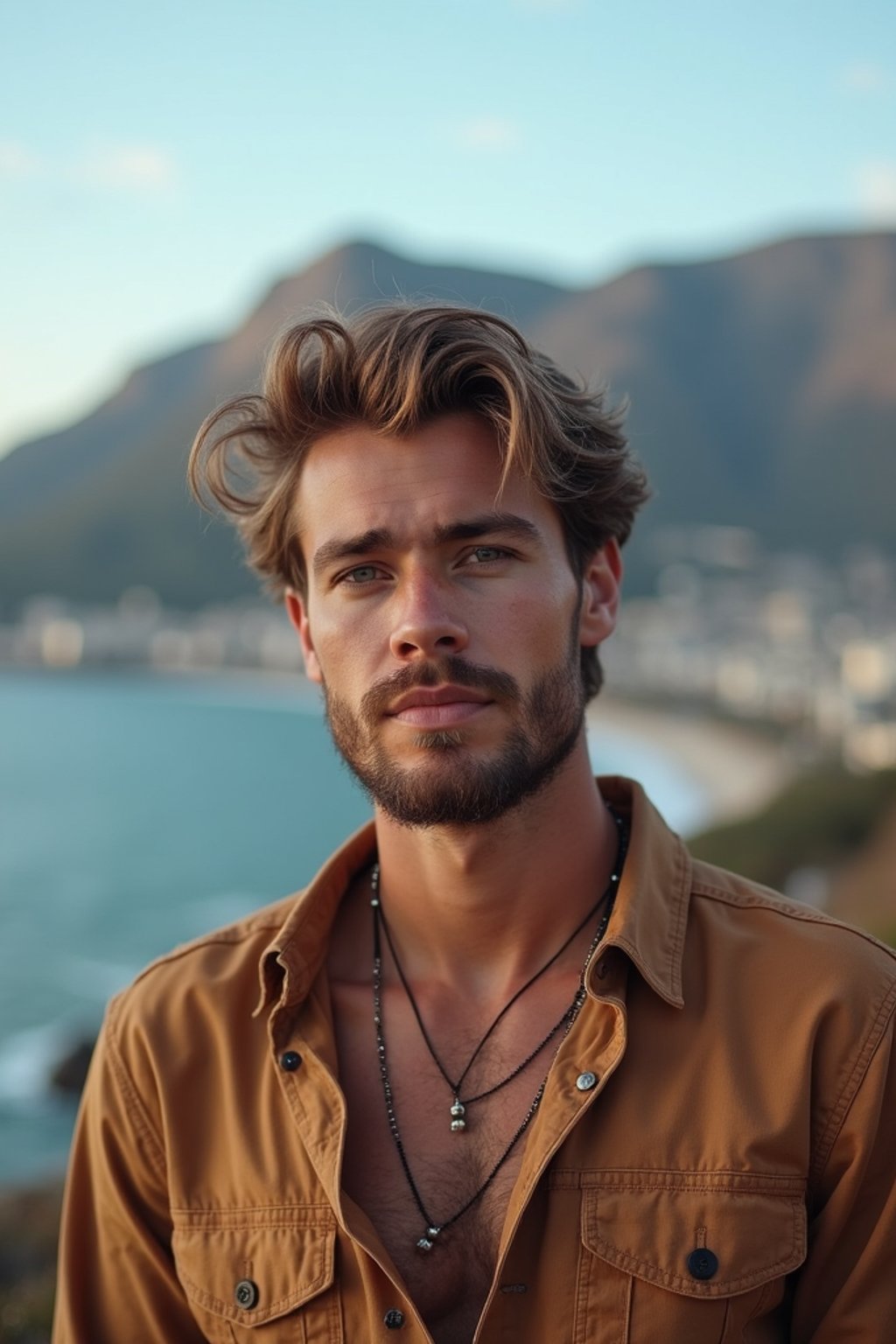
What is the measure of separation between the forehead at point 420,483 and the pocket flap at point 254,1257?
1.20m

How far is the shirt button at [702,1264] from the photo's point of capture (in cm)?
197

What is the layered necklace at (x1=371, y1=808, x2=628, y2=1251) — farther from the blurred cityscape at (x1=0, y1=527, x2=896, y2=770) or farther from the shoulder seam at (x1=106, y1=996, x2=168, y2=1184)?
the blurred cityscape at (x1=0, y1=527, x2=896, y2=770)

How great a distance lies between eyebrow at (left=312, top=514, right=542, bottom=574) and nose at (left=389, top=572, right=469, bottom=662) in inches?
3.4

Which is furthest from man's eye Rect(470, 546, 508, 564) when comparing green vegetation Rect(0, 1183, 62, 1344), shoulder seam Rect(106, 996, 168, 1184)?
green vegetation Rect(0, 1183, 62, 1344)

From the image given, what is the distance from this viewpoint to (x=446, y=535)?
2.29 meters

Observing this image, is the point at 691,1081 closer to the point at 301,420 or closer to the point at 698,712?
the point at 301,420

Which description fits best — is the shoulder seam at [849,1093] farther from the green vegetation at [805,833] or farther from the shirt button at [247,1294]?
the green vegetation at [805,833]

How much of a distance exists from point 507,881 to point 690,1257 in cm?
71

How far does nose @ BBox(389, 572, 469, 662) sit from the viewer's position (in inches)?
87.5

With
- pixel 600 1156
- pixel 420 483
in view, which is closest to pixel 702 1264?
pixel 600 1156

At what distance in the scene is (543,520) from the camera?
243 cm

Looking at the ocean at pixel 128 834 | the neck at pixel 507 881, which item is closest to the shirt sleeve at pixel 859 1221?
the neck at pixel 507 881

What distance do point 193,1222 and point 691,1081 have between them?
899 millimetres

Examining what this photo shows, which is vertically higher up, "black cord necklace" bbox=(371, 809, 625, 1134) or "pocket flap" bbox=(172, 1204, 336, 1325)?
"black cord necklace" bbox=(371, 809, 625, 1134)
